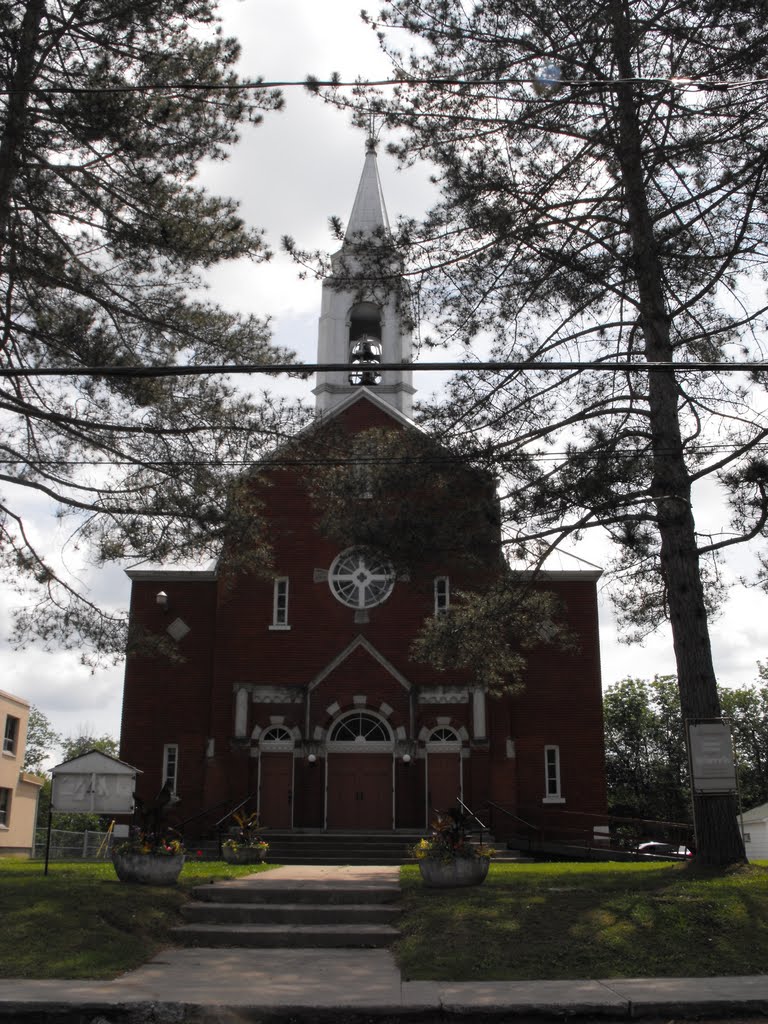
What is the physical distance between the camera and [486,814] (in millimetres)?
24906

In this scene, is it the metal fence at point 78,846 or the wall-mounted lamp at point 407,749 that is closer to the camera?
the wall-mounted lamp at point 407,749

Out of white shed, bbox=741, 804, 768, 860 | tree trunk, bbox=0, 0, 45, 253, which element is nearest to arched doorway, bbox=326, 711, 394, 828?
tree trunk, bbox=0, 0, 45, 253

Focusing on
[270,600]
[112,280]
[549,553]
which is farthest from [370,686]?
[112,280]

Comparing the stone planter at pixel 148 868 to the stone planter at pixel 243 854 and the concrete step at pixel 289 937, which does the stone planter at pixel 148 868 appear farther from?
the stone planter at pixel 243 854

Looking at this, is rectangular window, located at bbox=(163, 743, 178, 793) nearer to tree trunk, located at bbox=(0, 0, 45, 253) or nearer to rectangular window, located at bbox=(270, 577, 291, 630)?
rectangular window, located at bbox=(270, 577, 291, 630)

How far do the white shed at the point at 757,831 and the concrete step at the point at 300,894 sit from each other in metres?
33.5

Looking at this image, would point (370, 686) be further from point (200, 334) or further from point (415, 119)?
point (415, 119)

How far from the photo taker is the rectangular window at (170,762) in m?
27.0

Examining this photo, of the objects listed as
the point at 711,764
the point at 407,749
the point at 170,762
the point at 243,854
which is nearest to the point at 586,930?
the point at 711,764

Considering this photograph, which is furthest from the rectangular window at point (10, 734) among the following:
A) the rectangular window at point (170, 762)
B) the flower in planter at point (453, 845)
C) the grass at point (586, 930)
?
the grass at point (586, 930)

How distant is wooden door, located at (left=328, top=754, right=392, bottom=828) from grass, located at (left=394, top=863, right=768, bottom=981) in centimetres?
1332

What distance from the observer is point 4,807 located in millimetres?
38938

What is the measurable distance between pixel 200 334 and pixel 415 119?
13.9 feet

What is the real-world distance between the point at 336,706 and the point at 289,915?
14.5 m
